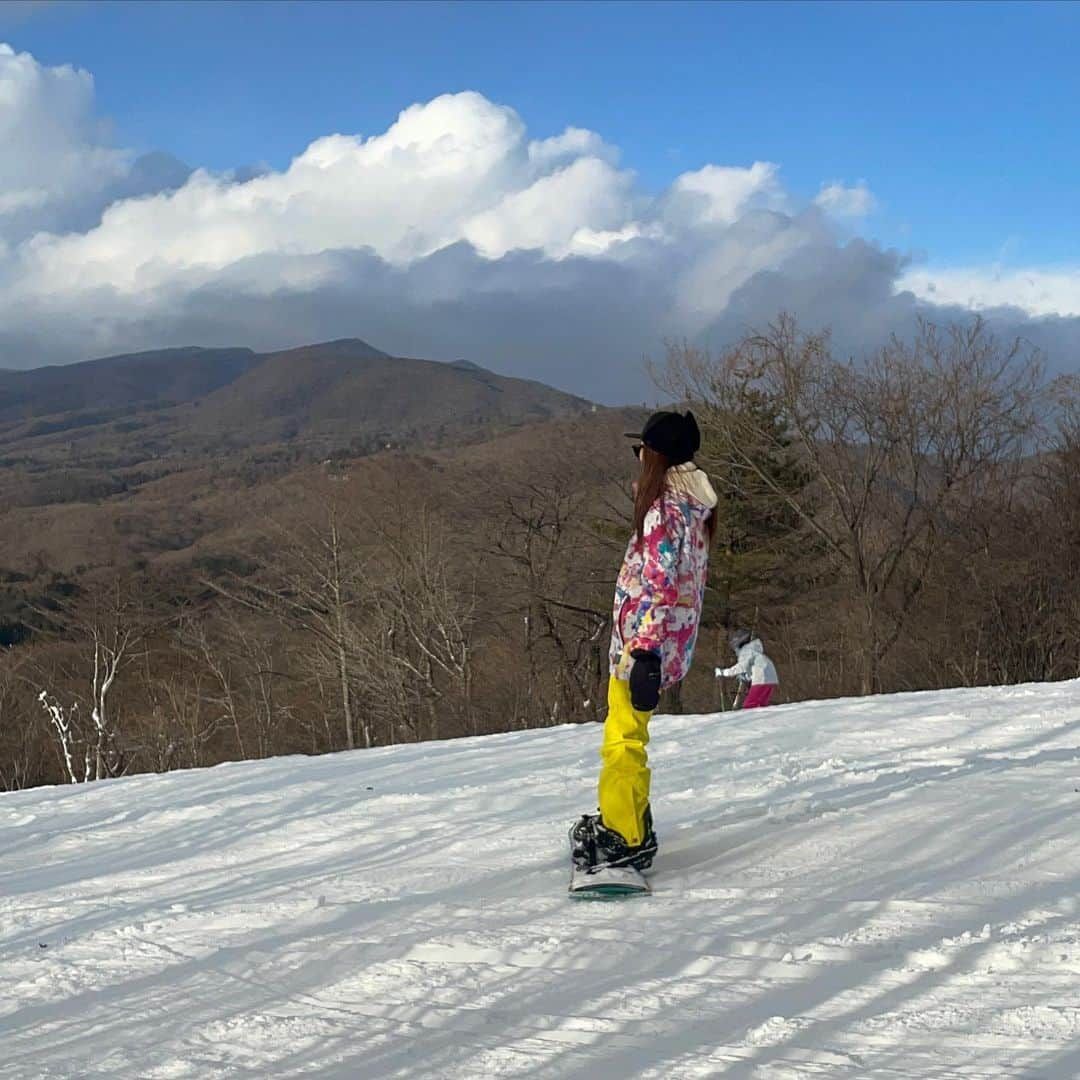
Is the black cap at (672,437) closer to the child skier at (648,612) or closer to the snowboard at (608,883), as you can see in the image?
the child skier at (648,612)

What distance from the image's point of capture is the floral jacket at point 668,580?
15.7 feet

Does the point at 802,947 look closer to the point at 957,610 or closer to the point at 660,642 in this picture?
the point at 660,642

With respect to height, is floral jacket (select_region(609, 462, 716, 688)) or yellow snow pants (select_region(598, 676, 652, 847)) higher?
floral jacket (select_region(609, 462, 716, 688))

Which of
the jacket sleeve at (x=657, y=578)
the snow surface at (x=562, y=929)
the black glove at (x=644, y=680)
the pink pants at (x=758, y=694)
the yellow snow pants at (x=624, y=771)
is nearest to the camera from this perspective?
the snow surface at (x=562, y=929)

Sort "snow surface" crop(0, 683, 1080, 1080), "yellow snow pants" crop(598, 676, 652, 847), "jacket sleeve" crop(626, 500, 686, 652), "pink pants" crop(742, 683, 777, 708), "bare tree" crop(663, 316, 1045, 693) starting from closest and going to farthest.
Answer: "snow surface" crop(0, 683, 1080, 1080) → "jacket sleeve" crop(626, 500, 686, 652) → "yellow snow pants" crop(598, 676, 652, 847) → "pink pants" crop(742, 683, 777, 708) → "bare tree" crop(663, 316, 1045, 693)

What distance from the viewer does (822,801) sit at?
241 inches

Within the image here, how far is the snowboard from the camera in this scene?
4.64 meters

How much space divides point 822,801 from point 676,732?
267cm

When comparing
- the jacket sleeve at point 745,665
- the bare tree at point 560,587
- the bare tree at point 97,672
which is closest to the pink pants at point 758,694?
the jacket sleeve at point 745,665

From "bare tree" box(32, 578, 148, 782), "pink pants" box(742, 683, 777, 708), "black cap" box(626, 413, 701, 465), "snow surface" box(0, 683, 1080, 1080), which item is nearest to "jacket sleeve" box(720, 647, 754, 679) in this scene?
"pink pants" box(742, 683, 777, 708)

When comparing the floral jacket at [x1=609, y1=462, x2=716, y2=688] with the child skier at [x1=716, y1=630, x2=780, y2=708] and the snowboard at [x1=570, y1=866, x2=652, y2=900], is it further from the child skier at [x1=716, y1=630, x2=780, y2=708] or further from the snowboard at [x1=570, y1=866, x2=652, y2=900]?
the child skier at [x1=716, y1=630, x2=780, y2=708]

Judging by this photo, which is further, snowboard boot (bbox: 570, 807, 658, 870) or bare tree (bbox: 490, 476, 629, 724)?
bare tree (bbox: 490, 476, 629, 724)

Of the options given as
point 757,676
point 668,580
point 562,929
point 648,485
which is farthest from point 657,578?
point 757,676

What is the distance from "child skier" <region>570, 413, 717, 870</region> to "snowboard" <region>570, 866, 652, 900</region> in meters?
0.05
